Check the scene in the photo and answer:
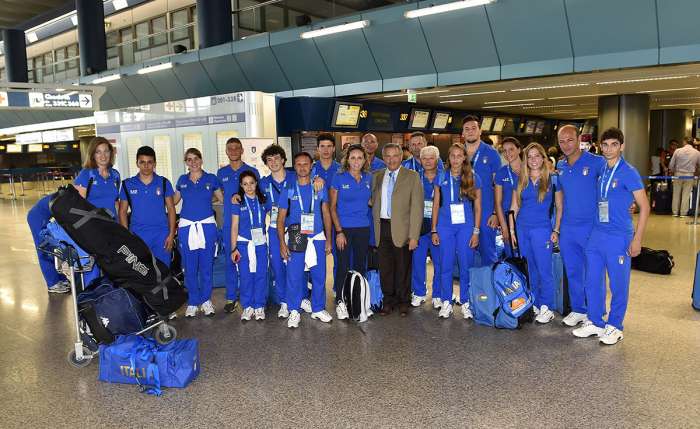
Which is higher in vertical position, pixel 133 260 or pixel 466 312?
pixel 133 260

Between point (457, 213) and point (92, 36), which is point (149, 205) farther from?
point (92, 36)

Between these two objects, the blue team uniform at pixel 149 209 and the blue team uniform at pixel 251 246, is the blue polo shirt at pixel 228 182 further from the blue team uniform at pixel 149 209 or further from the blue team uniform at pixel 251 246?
the blue team uniform at pixel 149 209

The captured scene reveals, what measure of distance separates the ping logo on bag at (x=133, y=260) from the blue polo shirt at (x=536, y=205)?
3422 millimetres

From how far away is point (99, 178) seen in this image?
17.5 feet

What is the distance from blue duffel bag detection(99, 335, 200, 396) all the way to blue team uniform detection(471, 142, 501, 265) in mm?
3150

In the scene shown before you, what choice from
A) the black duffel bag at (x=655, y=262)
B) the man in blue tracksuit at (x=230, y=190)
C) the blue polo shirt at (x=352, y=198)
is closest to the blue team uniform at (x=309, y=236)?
the blue polo shirt at (x=352, y=198)

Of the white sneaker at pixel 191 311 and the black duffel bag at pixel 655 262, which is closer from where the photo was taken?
the white sneaker at pixel 191 311

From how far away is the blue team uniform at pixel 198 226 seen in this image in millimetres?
5395

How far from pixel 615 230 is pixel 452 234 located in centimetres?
150

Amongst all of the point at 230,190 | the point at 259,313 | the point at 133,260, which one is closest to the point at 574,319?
the point at 259,313

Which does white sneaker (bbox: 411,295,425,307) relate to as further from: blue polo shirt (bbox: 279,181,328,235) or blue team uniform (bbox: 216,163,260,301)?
blue team uniform (bbox: 216,163,260,301)

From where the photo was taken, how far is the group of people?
4.91m

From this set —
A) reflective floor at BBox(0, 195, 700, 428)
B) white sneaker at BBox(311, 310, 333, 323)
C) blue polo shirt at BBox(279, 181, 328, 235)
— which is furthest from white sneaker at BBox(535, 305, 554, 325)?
blue polo shirt at BBox(279, 181, 328, 235)

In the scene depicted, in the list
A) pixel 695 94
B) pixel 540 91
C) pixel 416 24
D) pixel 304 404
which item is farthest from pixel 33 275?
pixel 695 94
